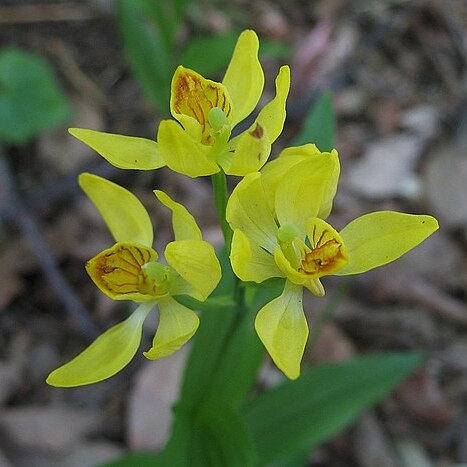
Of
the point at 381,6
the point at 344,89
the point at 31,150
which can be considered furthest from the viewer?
the point at 381,6

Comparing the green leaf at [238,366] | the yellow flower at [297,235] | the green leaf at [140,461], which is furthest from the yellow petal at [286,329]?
the green leaf at [140,461]

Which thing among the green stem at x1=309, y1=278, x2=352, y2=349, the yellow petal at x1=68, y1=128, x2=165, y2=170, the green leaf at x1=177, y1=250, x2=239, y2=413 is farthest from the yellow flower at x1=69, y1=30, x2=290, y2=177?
the green stem at x1=309, y1=278, x2=352, y2=349

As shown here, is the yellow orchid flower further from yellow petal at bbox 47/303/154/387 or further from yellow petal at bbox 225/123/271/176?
yellow petal at bbox 225/123/271/176

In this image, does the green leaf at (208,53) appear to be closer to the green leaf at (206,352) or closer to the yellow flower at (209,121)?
the green leaf at (206,352)

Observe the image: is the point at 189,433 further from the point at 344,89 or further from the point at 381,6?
the point at 381,6

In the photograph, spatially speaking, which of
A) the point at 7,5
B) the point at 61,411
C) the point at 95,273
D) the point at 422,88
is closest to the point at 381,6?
the point at 422,88
